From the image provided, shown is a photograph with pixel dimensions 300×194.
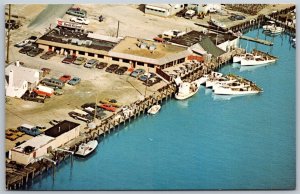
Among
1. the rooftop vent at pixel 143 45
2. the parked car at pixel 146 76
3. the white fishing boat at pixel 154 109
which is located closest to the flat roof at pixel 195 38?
the rooftop vent at pixel 143 45

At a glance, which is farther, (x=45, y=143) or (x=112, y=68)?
(x=112, y=68)

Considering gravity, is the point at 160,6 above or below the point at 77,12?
above

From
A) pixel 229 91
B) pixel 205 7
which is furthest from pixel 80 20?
pixel 229 91

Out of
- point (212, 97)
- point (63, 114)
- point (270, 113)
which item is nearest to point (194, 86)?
point (212, 97)

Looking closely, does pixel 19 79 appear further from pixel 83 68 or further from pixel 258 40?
pixel 258 40

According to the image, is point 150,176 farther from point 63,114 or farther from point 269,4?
point 269,4

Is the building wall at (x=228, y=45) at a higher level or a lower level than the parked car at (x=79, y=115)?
higher

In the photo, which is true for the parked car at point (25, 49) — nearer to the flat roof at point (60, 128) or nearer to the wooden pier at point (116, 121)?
the flat roof at point (60, 128)
